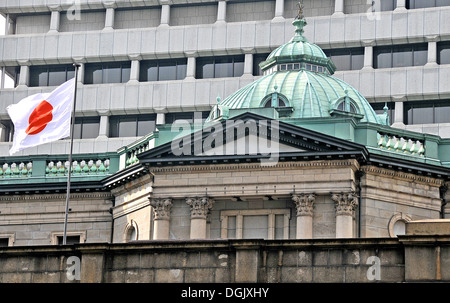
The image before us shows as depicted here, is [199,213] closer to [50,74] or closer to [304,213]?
[304,213]

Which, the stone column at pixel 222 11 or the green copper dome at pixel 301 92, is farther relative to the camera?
the stone column at pixel 222 11

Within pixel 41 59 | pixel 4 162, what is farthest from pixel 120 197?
pixel 41 59

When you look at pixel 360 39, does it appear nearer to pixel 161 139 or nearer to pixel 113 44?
pixel 113 44

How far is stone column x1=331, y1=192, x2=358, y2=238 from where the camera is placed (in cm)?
5703

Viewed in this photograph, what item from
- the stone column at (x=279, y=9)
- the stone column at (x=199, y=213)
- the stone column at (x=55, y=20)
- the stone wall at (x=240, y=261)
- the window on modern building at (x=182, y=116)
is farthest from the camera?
the stone column at (x=55, y=20)

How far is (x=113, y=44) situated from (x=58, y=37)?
466 cm

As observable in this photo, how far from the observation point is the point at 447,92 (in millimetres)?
92562

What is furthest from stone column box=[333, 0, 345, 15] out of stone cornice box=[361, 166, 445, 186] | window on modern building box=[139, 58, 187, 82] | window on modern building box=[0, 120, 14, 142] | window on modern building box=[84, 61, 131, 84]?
stone cornice box=[361, 166, 445, 186]

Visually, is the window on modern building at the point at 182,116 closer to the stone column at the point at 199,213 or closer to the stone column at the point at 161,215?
the stone column at the point at 161,215

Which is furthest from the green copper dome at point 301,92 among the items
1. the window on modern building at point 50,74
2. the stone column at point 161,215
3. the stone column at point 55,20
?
the stone column at point 55,20

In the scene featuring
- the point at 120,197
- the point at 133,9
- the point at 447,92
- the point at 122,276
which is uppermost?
the point at 133,9

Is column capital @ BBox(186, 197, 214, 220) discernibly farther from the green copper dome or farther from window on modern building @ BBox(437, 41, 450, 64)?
window on modern building @ BBox(437, 41, 450, 64)

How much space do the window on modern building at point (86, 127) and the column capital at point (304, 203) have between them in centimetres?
4432

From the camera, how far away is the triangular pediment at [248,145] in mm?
57250
